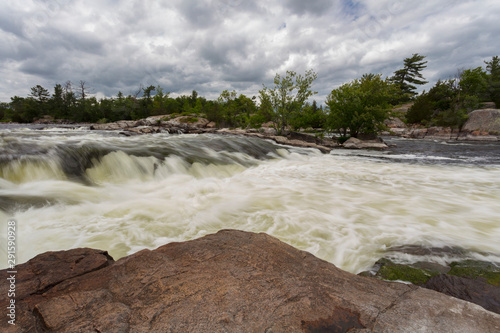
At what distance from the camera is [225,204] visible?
5.04 meters

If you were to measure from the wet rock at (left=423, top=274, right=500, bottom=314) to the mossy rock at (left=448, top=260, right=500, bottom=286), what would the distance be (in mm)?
150

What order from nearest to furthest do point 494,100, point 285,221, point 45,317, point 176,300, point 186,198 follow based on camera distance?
point 45,317
point 176,300
point 285,221
point 186,198
point 494,100

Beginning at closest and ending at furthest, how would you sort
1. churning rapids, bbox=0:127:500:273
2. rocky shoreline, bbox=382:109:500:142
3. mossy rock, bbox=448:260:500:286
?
mossy rock, bbox=448:260:500:286 → churning rapids, bbox=0:127:500:273 → rocky shoreline, bbox=382:109:500:142

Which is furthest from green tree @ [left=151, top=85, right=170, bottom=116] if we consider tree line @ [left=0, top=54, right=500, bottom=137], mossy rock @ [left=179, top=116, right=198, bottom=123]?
mossy rock @ [left=179, top=116, right=198, bottom=123]

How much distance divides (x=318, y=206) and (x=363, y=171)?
5.06 metres

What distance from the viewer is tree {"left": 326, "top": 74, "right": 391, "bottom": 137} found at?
18.7m

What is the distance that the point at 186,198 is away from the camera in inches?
209

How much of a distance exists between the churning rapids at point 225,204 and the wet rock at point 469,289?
69cm

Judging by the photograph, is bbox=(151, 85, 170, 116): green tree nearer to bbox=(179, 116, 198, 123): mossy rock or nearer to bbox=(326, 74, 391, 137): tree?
bbox=(179, 116, 198, 123): mossy rock

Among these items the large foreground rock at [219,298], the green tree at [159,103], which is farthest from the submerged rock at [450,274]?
the green tree at [159,103]

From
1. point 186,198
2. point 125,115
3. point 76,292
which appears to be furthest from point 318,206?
point 125,115

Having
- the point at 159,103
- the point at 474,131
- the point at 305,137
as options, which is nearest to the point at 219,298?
the point at 305,137

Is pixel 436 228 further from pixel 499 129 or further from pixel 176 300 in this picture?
pixel 499 129

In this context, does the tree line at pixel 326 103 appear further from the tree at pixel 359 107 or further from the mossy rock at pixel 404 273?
A: the mossy rock at pixel 404 273
